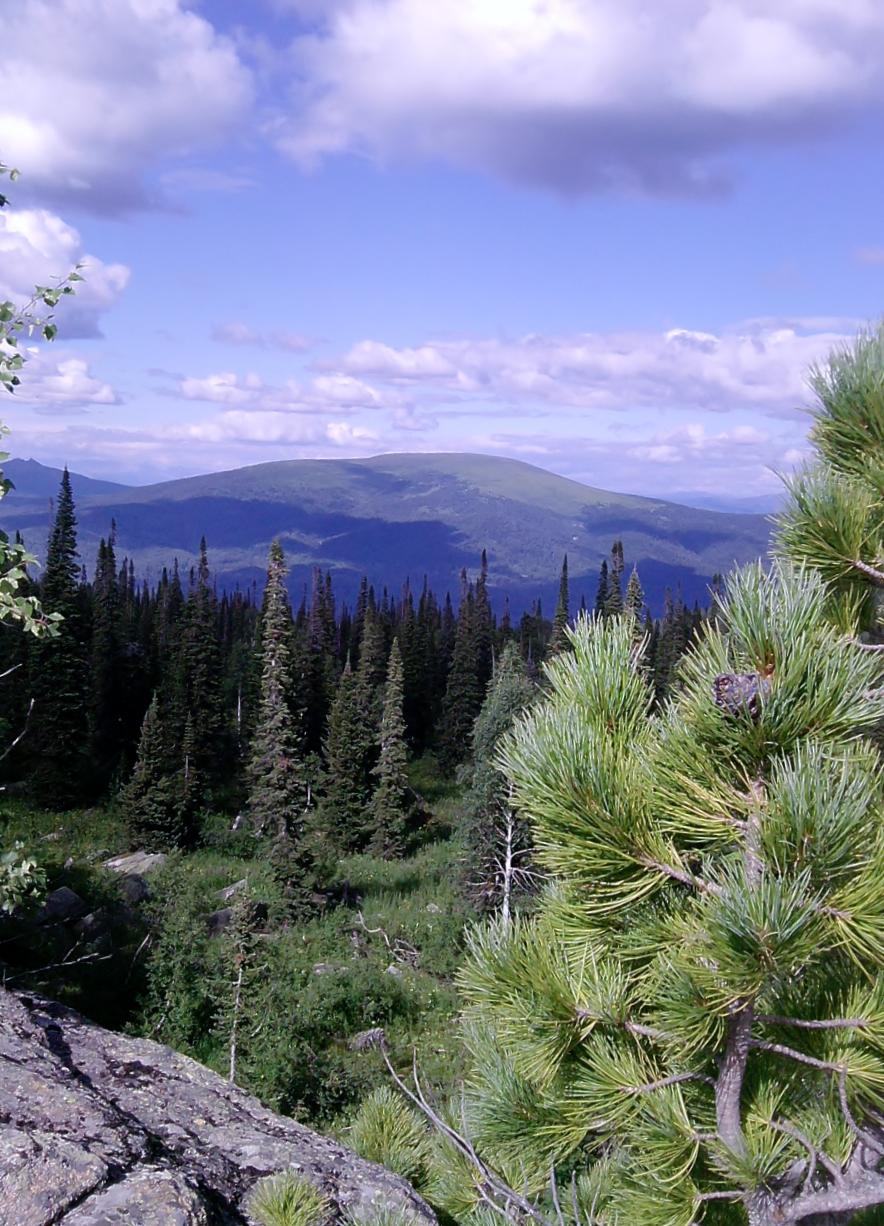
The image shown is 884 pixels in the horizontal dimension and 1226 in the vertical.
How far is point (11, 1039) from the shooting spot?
254 inches

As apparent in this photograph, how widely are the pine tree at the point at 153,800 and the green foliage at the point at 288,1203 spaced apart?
1669 inches

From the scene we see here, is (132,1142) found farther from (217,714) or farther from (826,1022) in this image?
(217,714)

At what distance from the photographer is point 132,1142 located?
209 inches

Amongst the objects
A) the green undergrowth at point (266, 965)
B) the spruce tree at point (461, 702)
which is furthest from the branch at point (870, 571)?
the spruce tree at point (461, 702)

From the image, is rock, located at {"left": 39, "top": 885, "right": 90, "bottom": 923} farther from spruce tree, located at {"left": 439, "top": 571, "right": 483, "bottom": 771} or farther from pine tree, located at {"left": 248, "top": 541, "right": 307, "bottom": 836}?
spruce tree, located at {"left": 439, "top": 571, "right": 483, "bottom": 771}

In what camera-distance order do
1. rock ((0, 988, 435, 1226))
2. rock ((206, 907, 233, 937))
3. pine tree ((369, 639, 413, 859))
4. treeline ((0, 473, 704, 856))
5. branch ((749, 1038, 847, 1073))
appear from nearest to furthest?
branch ((749, 1038, 847, 1073)) < rock ((0, 988, 435, 1226)) < rock ((206, 907, 233, 937)) < treeline ((0, 473, 704, 856)) < pine tree ((369, 639, 413, 859))

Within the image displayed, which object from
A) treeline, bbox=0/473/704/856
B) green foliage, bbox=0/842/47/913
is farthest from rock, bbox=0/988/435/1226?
treeline, bbox=0/473/704/856

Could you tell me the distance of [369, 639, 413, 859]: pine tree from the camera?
49.3 metres

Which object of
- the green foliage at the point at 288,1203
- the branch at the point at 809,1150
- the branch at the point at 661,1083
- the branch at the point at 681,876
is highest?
the branch at the point at 681,876

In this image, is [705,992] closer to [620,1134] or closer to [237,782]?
[620,1134]

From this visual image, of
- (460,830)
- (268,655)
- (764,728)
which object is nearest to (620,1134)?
(764,728)

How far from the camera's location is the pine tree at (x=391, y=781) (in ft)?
162

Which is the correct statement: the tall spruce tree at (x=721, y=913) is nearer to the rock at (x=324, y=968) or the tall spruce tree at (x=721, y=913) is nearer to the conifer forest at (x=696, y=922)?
the conifer forest at (x=696, y=922)

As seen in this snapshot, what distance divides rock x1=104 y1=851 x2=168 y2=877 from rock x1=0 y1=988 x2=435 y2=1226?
34442 millimetres
